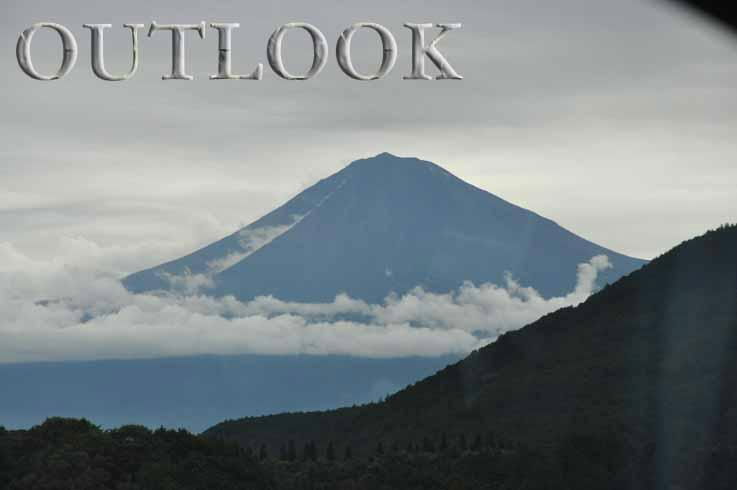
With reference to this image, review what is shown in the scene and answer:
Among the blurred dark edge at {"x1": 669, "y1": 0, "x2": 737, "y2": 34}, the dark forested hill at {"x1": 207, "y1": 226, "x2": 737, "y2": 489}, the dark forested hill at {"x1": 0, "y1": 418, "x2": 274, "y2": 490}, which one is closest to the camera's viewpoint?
the blurred dark edge at {"x1": 669, "y1": 0, "x2": 737, "y2": 34}

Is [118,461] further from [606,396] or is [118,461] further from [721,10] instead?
[606,396]

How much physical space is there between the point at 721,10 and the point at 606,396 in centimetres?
11110

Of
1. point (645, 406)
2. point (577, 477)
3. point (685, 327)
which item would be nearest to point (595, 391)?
point (645, 406)

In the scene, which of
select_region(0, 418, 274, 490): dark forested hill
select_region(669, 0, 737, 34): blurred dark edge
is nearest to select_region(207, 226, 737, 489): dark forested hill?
select_region(0, 418, 274, 490): dark forested hill

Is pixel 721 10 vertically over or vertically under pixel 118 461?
under

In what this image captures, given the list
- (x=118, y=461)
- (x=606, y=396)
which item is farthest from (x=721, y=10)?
(x=606, y=396)

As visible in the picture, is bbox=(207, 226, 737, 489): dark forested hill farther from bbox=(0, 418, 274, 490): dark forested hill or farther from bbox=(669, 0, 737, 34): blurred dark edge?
bbox=(669, 0, 737, 34): blurred dark edge

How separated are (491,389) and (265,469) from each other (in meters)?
70.2

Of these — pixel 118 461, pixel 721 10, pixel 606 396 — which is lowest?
pixel 721 10

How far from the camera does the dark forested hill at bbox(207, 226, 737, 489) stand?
85188mm

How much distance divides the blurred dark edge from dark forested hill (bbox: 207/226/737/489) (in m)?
71.1

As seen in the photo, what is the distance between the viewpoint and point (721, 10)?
3891 millimetres

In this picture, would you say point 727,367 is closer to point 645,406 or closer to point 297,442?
point 645,406

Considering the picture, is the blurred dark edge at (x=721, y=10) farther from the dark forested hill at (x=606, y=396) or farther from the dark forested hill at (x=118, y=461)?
the dark forested hill at (x=606, y=396)
